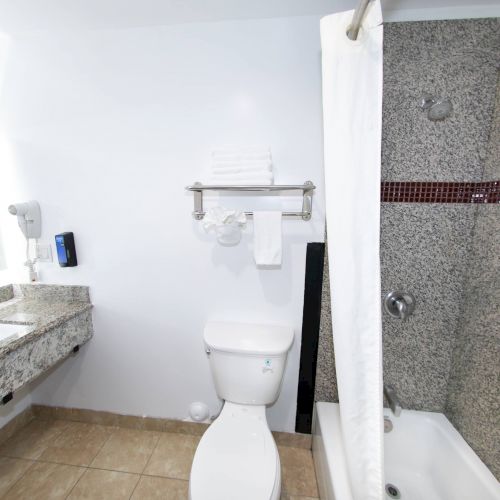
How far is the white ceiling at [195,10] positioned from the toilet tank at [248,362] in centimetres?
151

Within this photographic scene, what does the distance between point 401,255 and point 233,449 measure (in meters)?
1.15

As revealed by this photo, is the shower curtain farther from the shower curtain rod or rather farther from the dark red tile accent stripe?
the dark red tile accent stripe

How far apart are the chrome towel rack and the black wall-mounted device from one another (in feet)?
2.42

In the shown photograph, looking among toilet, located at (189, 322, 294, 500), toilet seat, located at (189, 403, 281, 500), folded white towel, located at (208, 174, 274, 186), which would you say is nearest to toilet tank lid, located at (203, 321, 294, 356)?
toilet, located at (189, 322, 294, 500)

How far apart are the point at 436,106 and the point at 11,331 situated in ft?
7.26

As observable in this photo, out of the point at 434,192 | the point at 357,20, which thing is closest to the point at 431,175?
the point at 434,192

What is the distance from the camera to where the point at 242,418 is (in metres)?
1.20

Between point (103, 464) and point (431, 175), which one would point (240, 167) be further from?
point (103, 464)

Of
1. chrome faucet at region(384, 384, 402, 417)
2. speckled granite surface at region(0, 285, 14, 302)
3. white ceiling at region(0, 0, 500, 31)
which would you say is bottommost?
chrome faucet at region(384, 384, 402, 417)

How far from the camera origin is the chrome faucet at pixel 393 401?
113 cm

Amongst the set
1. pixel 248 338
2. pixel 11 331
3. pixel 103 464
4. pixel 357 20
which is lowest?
pixel 103 464

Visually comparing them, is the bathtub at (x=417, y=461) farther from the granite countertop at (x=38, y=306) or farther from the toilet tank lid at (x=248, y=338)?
the granite countertop at (x=38, y=306)

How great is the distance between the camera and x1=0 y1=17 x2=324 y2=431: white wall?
1.22 meters

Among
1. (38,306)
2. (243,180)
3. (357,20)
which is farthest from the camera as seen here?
(38,306)
